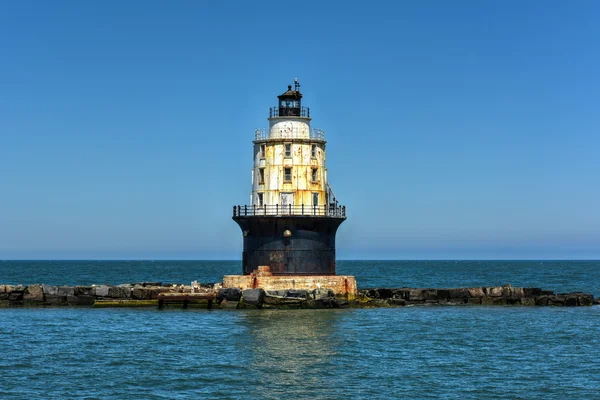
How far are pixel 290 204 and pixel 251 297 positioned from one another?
6038mm

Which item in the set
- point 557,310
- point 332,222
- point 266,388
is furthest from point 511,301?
point 266,388

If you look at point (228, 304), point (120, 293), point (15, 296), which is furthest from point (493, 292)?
point (15, 296)

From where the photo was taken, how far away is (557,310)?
171ft

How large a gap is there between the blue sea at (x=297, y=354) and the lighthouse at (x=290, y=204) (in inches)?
158

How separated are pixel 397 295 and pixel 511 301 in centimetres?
699

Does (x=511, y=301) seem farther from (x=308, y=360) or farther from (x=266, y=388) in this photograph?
(x=266, y=388)

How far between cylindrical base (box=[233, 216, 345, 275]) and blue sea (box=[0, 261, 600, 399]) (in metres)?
3.56

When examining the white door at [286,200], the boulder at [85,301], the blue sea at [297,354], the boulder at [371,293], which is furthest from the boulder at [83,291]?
Answer: the boulder at [371,293]

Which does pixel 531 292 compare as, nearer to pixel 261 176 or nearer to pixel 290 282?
pixel 290 282

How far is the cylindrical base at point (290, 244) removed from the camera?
163 ft

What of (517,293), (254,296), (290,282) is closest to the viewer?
(254,296)

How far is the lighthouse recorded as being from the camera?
49844 millimetres

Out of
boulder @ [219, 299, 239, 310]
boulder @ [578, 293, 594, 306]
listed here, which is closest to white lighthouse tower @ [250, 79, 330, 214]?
boulder @ [219, 299, 239, 310]

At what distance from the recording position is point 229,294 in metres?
48.8
